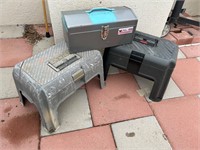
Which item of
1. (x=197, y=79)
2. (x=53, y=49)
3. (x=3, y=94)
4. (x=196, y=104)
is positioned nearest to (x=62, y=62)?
(x=53, y=49)

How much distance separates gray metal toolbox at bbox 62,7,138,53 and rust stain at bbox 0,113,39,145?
66 centimetres

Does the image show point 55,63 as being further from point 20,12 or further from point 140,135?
point 20,12

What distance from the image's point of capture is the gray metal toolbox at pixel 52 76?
4.44ft

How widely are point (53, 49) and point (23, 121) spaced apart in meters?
0.65

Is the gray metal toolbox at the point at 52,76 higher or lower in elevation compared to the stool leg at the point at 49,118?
higher

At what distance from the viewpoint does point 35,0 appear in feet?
8.01

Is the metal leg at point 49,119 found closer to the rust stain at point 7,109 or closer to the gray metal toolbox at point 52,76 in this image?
the gray metal toolbox at point 52,76

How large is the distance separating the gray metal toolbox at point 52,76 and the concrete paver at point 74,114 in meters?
0.08

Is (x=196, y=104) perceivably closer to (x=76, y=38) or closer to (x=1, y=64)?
(x=76, y=38)

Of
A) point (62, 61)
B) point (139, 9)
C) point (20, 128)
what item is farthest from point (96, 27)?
point (20, 128)

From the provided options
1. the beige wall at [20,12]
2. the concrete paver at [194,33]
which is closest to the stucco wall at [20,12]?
the beige wall at [20,12]

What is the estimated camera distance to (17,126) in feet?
5.13

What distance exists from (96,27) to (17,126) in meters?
1.02

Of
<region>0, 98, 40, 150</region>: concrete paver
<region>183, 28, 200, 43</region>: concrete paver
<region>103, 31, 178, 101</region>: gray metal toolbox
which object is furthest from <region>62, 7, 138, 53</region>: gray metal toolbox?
<region>183, 28, 200, 43</region>: concrete paver
